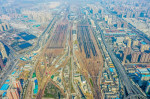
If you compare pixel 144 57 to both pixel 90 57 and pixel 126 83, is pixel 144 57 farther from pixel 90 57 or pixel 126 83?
pixel 90 57

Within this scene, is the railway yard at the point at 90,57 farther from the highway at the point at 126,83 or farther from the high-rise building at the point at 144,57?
the high-rise building at the point at 144,57

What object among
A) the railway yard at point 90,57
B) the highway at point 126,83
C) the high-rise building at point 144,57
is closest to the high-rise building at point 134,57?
the high-rise building at point 144,57

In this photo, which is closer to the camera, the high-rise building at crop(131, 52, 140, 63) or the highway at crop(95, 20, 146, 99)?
the highway at crop(95, 20, 146, 99)

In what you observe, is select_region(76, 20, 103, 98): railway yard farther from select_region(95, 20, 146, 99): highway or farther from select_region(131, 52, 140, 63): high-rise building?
select_region(131, 52, 140, 63): high-rise building

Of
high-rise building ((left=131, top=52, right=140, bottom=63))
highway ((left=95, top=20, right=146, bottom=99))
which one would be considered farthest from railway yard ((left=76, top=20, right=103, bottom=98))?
high-rise building ((left=131, top=52, right=140, bottom=63))

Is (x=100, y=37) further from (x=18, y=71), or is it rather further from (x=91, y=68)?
(x=18, y=71)

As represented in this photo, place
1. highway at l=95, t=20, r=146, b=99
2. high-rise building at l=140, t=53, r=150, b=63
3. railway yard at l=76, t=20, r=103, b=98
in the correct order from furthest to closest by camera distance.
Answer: high-rise building at l=140, t=53, r=150, b=63 < railway yard at l=76, t=20, r=103, b=98 < highway at l=95, t=20, r=146, b=99

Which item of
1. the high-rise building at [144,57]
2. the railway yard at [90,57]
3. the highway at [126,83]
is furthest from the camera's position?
the high-rise building at [144,57]

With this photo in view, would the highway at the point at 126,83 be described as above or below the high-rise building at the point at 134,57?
below

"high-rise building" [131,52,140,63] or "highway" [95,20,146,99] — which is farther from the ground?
"high-rise building" [131,52,140,63]

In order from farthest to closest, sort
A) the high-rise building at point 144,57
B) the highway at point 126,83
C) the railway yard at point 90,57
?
the high-rise building at point 144,57, the railway yard at point 90,57, the highway at point 126,83

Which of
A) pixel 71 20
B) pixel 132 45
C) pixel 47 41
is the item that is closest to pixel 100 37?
pixel 132 45

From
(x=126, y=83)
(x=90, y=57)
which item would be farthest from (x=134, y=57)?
(x=90, y=57)

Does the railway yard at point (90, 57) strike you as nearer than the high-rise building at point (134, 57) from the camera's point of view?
Yes
